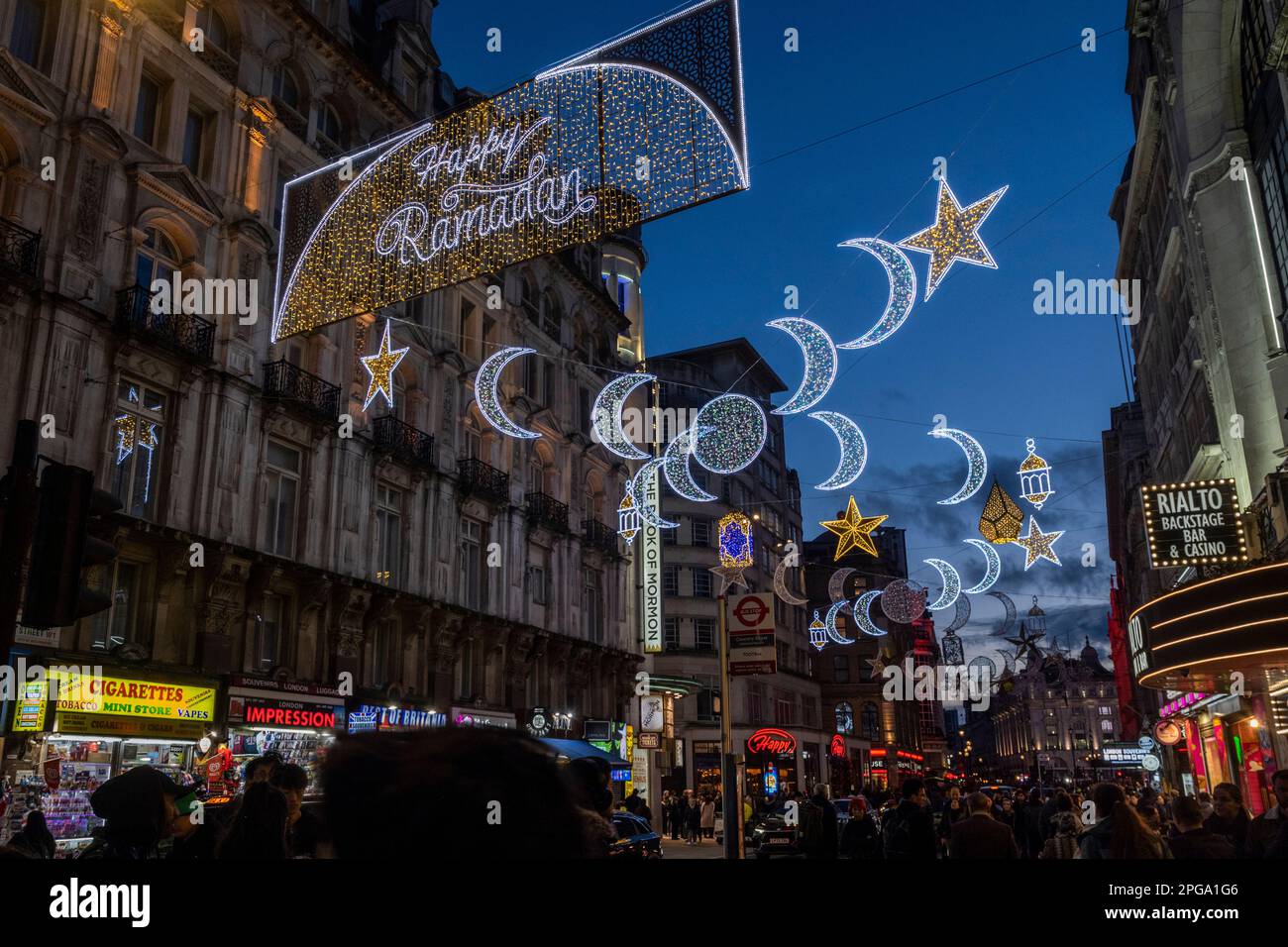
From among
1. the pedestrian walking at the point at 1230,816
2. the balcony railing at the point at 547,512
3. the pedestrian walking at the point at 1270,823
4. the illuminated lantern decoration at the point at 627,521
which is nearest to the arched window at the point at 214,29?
the balcony railing at the point at 547,512

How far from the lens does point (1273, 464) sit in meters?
19.3

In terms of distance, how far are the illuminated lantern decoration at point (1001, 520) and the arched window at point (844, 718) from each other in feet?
191

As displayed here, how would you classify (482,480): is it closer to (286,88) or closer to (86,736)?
(286,88)

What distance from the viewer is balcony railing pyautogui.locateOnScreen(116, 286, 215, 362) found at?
63.6ft

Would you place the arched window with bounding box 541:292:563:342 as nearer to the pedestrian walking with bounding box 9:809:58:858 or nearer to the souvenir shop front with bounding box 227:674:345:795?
the souvenir shop front with bounding box 227:674:345:795

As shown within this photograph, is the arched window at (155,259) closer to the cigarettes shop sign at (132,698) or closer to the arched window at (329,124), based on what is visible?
the arched window at (329,124)

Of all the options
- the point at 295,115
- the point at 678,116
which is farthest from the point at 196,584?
the point at 678,116

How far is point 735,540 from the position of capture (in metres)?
34.8

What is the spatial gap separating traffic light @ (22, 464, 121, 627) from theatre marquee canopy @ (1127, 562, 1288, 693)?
15454 millimetres

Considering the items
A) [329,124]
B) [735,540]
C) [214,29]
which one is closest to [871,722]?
[735,540]

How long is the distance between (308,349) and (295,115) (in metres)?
6.36

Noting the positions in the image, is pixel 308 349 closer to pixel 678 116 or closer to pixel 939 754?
pixel 678 116

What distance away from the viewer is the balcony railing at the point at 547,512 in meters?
34.0

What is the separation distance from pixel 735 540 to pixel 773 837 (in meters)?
13.4
